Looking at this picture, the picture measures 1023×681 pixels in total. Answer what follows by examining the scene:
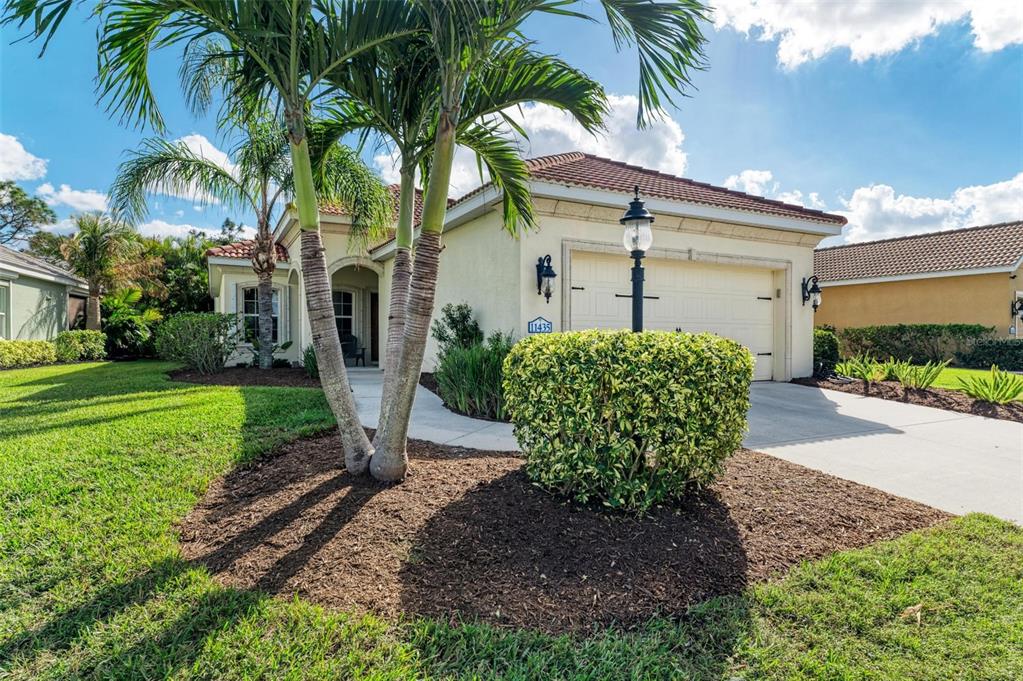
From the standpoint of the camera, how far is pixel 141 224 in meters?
9.58

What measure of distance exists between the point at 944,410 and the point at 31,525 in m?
11.2

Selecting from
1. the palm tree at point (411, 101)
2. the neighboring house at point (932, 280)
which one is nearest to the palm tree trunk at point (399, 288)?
the palm tree at point (411, 101)

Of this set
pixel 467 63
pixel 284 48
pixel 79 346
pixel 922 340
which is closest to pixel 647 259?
pixel 467 63

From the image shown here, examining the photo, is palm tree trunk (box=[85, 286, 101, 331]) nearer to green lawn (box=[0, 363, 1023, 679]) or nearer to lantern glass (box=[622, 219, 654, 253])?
green lawn (box=[0, 363, 1023, 679])

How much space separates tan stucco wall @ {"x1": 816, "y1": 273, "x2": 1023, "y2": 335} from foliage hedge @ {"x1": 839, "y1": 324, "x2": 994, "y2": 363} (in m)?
1.51

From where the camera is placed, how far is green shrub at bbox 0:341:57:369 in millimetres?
15093

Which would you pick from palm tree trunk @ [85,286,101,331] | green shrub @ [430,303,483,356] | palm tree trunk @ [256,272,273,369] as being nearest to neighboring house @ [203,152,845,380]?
green shrub @ [430,303,483,356]

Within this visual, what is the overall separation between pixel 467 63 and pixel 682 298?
692cm

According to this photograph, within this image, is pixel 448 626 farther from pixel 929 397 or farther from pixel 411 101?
pixel 929 397

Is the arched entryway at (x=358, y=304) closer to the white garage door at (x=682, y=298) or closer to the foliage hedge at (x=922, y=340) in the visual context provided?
the white garage door at (x=682, y=298)

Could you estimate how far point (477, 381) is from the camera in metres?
6.95

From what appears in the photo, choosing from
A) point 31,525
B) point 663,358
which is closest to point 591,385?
Answer: point 663,358

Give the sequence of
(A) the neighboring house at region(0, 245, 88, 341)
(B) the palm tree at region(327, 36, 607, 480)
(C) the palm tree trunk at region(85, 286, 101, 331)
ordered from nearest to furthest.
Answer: (B) the palm tree at region(327, 36, 607, 480) → (A) the neighboring house at region(0, 245, 88, 341) → (C) the palm tree trunk at region(85, 286, 101, 331)

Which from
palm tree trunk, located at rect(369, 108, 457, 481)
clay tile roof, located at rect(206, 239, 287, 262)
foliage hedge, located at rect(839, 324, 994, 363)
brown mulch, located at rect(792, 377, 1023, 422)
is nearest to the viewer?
palm tree trunk, located at rect(369, 108, 457, 481)
